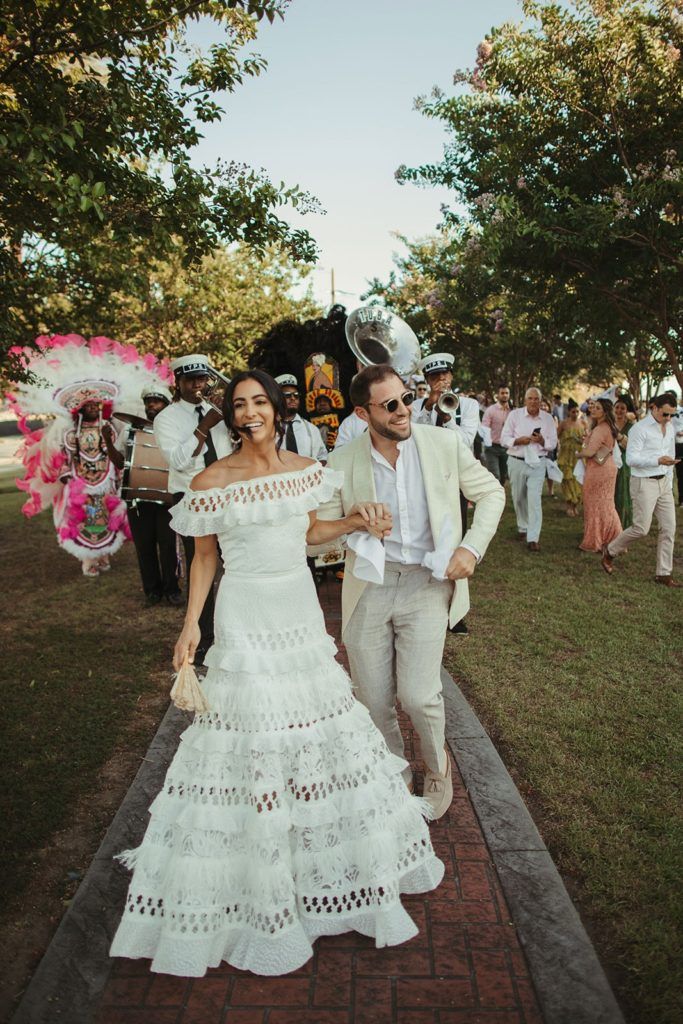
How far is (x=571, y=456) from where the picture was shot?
13500 millimetres

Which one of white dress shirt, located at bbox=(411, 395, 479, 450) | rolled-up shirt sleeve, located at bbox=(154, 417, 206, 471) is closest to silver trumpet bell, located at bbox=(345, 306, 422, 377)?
white dress shirt, located at bbox=(411, 395, 479, 450)

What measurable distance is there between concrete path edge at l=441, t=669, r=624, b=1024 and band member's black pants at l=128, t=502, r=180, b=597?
4.64 m

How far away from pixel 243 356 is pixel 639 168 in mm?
17138

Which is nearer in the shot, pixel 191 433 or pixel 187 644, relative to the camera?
pixel 187 644

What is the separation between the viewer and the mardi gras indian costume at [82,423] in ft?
30.4

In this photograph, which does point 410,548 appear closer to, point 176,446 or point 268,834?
point 268,834

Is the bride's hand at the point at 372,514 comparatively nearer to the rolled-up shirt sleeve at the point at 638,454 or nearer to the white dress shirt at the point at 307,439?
the white dress shirt at the point at 307,439

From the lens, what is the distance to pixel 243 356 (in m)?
25.3

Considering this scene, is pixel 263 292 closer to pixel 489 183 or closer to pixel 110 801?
pixel 489 183

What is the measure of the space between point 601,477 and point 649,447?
164 centimetres

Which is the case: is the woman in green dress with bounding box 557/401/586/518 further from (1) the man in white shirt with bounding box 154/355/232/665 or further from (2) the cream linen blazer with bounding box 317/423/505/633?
(2) the cream linen blazer with bounding box 317/423/505/633

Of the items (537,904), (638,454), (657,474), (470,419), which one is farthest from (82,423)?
(537,904)

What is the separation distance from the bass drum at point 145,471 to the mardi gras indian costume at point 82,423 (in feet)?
5.60

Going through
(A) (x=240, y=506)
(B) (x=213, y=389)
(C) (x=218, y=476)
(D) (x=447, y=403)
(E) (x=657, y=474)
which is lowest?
(E) (x=657, y=474)
